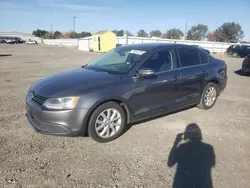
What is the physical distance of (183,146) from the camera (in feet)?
12.7

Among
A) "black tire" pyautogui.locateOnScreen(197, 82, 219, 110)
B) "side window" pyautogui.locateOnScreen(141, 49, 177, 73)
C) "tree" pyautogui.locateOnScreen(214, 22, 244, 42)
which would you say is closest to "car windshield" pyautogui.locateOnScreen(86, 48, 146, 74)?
"side window" pyautogui.locateOnScreen(141, 49, 177, 73)

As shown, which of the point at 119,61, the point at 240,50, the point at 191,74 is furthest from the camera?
the point at 240,50

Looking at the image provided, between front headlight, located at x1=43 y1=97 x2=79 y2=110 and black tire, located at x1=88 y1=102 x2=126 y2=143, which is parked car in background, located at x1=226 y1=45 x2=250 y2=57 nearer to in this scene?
black tire, located at x1=88 y1=102 x2=126 y2=143

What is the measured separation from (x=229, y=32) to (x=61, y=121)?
290ft

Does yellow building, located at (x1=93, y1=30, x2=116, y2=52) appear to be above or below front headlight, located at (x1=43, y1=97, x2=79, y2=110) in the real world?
above

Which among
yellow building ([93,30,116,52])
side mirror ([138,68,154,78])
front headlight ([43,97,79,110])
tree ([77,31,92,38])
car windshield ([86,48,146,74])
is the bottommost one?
front headlight ([43,97,79,110])

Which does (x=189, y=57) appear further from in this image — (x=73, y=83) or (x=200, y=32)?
(x=200, y=32)

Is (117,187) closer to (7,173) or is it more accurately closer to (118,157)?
(118,157)

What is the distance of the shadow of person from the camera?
2926 millimetres

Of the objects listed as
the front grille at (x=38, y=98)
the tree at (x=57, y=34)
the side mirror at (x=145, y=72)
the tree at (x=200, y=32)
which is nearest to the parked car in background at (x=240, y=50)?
the side mirror at (x=145, y=72)

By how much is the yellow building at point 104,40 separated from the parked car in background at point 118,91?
2689cm

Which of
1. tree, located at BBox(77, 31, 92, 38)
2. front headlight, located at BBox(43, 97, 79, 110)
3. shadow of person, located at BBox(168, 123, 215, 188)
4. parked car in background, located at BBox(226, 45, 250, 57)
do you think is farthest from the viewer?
tree, located at BBox(77, 31, 92, 38)

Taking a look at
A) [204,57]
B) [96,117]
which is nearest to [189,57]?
[204,57]

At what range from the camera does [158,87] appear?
448 centimetres
